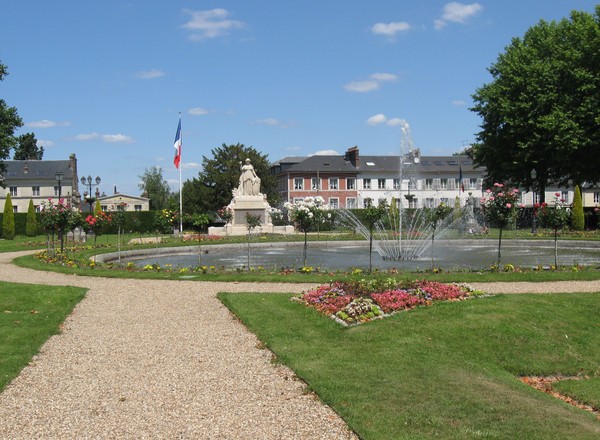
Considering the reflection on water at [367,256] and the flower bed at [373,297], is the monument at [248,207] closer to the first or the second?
the reflection on water at [367,256]

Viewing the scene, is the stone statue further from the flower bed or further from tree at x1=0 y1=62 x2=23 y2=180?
the flower bed

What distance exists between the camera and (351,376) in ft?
25.6

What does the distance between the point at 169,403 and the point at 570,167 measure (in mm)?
40411

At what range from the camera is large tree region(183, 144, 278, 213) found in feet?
207

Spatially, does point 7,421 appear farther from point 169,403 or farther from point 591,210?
point 591,210

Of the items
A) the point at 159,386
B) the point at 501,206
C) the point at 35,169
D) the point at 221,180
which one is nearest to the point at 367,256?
the point at 501,206

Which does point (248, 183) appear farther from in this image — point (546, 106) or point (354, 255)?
point (546, 106)

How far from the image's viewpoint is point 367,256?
1027 inches

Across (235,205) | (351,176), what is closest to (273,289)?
(235,205)

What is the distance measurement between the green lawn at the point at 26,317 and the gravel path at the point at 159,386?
0.21 meters

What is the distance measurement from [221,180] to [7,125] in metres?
22.6

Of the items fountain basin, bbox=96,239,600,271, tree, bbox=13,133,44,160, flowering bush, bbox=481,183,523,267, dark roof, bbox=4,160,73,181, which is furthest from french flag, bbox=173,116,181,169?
tree, bbox=13,133,44,160

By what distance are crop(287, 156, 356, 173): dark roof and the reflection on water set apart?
152 feet

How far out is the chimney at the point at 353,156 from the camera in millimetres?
81125
